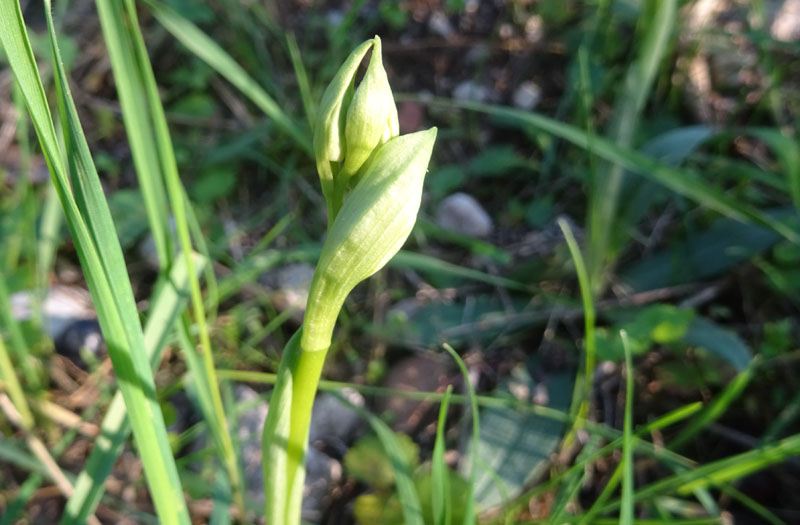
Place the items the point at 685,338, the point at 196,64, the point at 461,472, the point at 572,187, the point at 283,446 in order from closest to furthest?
the point at 283,446
the point at 461,472
the point at 685,338
the point at 572,187
the point at 196,64

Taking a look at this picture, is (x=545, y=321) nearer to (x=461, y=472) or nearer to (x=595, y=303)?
(x=595, y=303)

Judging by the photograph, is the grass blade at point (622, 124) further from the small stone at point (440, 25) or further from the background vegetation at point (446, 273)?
the small stone at point (440, 25)

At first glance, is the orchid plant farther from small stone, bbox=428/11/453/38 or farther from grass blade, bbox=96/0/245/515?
small stone, bbox=428/11/453/38

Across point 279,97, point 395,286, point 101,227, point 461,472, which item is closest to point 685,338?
point 461,472

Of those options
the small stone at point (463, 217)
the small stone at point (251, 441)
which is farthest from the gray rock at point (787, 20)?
the small stone at point (251, 441)

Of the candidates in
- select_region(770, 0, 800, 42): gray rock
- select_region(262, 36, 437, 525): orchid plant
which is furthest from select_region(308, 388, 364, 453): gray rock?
select_region(770, 0, 800, 42): gray rock

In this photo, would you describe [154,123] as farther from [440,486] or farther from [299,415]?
[440,486]

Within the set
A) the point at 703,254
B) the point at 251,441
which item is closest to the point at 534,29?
the point at 703,254
